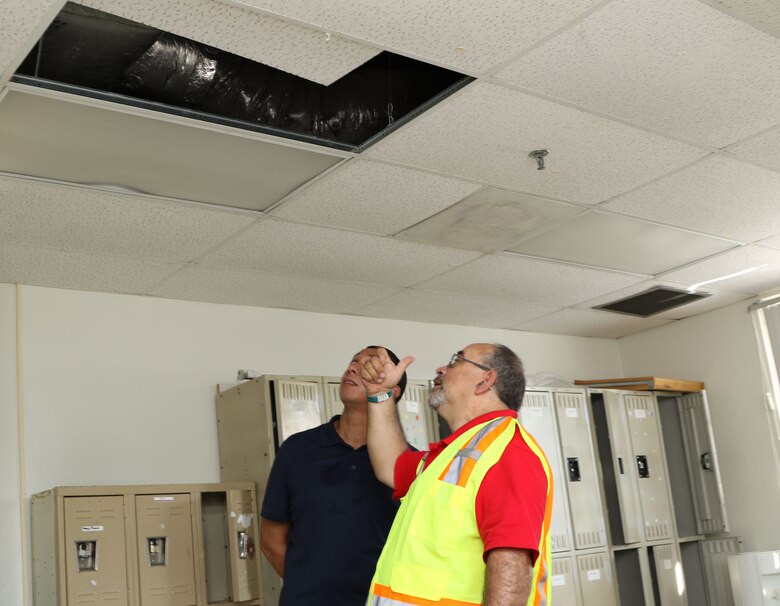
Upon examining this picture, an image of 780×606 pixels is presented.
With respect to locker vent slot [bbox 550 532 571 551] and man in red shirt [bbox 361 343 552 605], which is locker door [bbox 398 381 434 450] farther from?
man in red shirt [bbox 361 343 552 605]

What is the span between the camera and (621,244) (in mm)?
4301

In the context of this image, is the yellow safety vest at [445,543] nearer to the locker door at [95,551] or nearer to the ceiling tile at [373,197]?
the ceiling tile at [373,197]

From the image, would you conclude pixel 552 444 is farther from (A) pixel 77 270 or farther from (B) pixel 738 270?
(A) pixel 77 270

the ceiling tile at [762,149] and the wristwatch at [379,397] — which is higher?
the ceiling tile at [762,149]

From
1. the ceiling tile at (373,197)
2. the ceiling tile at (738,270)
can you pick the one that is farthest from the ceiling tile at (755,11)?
the ceiling tile at (738,270)

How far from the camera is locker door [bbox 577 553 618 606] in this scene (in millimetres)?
4996

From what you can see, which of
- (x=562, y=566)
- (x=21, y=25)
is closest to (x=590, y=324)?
(x=562, y=566)

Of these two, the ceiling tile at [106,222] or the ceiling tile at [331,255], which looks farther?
the ceiling tile at [331,255]

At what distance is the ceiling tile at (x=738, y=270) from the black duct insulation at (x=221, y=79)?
252cm

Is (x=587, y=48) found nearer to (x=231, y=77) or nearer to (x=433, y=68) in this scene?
(x=433, y=68)

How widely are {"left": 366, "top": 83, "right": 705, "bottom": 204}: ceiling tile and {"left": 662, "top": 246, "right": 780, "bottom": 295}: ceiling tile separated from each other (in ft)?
4.68

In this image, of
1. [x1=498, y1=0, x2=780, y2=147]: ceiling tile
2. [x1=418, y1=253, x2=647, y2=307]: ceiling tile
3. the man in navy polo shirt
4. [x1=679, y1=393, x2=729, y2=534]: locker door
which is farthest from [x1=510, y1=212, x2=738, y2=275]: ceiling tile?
the man in navy polo shirt

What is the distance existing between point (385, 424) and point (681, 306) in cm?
378

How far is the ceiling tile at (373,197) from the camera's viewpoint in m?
3.25
